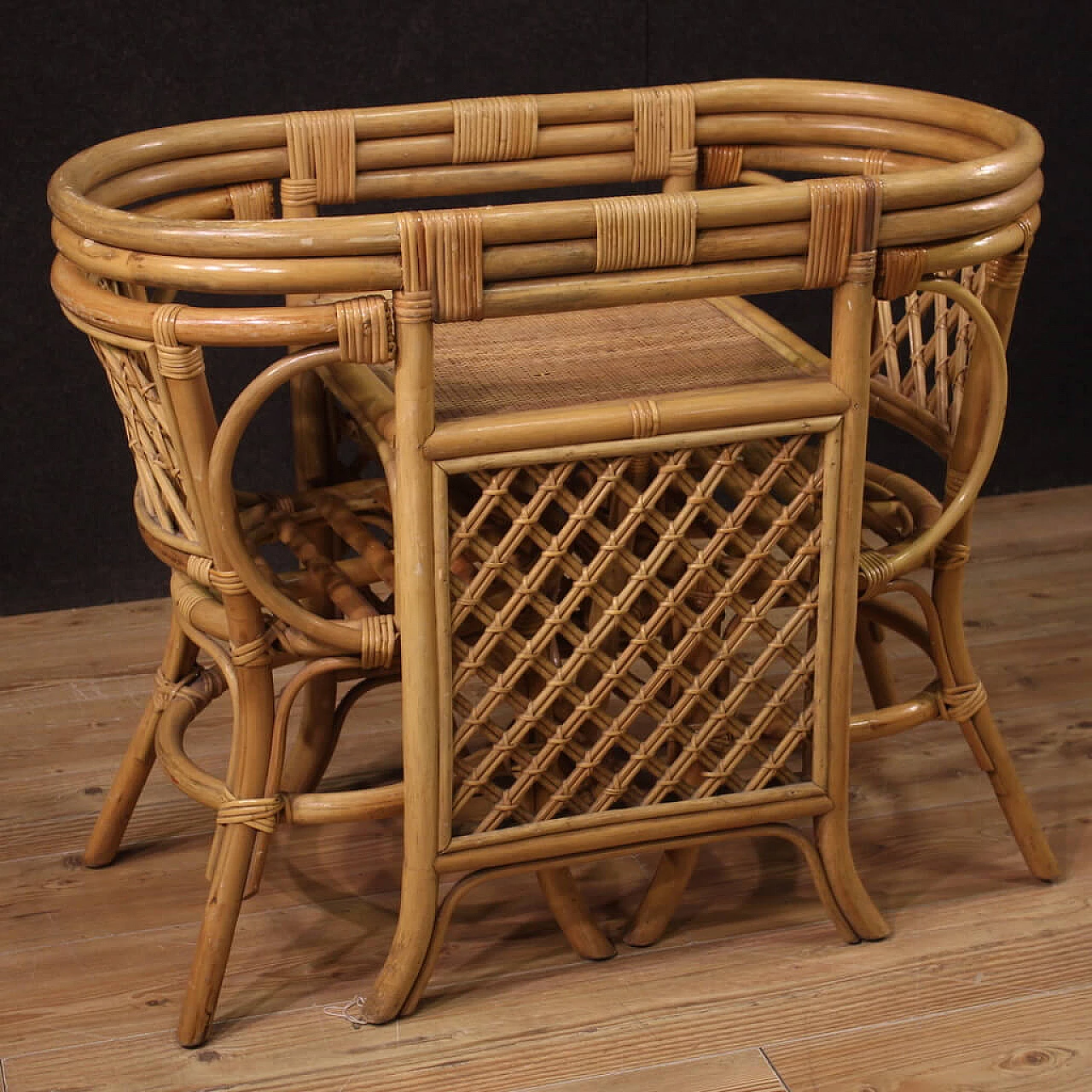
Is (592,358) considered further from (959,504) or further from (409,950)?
(409,950)

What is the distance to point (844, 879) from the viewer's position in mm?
1704

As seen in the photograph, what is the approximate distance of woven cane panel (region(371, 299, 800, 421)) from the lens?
153 cm

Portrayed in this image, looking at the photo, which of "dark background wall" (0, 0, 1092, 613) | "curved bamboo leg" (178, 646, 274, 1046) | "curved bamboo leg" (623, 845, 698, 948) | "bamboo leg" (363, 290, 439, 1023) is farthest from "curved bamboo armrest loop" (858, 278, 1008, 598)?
"dark background wall" (0, 0, 1092, 613)

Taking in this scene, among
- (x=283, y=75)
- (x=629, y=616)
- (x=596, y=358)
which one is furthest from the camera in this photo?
(x=283, y=75)

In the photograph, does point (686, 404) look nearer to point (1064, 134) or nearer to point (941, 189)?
point (941, 189)

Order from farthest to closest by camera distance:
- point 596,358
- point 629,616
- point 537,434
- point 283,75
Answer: point 283,75, point 596,358, point 629,616, point 537,434

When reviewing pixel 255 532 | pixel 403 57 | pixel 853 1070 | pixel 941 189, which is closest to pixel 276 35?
pixel 403 57

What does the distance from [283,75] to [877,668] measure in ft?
3.97

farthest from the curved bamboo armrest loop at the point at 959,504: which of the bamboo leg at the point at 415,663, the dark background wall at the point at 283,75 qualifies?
the dark background wall at the point at 283,75

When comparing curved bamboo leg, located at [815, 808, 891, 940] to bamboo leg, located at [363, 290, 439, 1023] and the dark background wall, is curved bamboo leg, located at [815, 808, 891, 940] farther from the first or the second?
the dark background wall

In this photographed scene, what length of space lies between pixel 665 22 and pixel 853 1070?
1.62 metres

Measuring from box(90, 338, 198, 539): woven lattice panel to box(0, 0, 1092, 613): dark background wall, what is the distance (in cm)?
93

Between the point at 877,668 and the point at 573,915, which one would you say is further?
the point at 877,668

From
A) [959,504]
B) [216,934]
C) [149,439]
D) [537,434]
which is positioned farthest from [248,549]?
[959,504]
